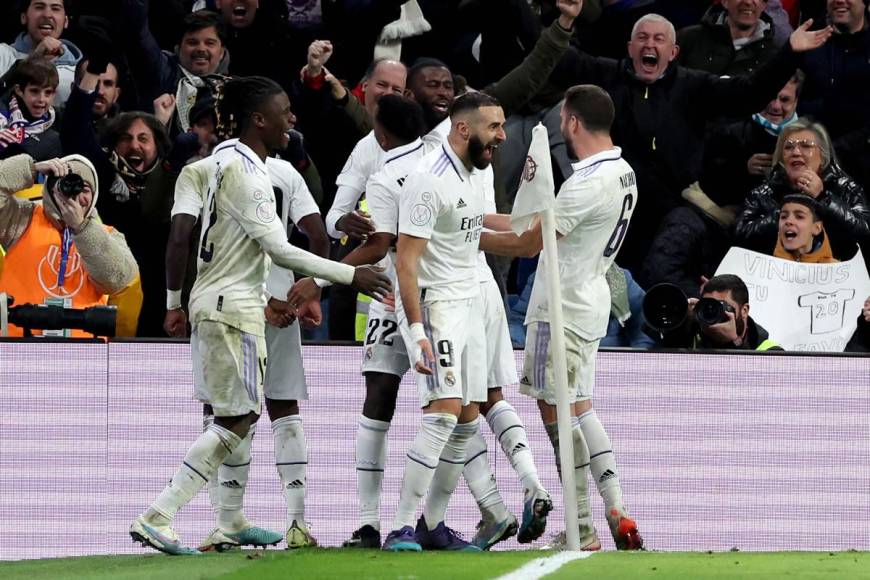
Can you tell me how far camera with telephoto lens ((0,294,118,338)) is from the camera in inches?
396

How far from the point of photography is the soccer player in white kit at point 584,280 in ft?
30.6

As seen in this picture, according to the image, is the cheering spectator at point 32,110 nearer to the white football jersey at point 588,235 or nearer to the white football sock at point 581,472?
the white football jersey at point 588,235

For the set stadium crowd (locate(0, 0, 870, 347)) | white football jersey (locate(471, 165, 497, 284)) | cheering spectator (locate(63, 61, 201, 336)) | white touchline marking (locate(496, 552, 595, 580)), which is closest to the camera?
white touchline marking (locate(496, 552, 595, 580))

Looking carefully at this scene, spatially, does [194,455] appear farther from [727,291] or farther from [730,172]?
[730,172]

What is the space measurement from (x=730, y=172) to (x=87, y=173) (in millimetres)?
4827

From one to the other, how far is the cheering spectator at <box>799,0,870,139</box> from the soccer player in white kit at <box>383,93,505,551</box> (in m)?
4.81

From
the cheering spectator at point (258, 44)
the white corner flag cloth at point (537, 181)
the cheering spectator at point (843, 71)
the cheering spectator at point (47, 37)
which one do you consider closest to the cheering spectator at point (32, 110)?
the cheering spectator at point (47, 37)

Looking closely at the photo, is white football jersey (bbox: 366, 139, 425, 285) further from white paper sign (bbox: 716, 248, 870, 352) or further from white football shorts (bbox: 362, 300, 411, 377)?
white paper sign (bbox: 716, 248, 870, 352)

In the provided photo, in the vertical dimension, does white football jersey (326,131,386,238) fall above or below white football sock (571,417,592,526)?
above

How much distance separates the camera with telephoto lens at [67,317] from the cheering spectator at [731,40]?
5.37m

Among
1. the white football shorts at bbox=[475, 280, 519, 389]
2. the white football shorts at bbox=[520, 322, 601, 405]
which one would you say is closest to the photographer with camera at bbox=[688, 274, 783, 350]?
the white football shorts at bbox=[520, 322, 601, 405]

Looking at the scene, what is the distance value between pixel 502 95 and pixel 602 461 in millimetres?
3453

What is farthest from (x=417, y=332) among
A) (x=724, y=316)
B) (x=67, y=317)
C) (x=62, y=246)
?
(x=62, y=246)

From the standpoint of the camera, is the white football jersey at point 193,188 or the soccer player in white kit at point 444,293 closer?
the soccer player in white kit at point 444,293
